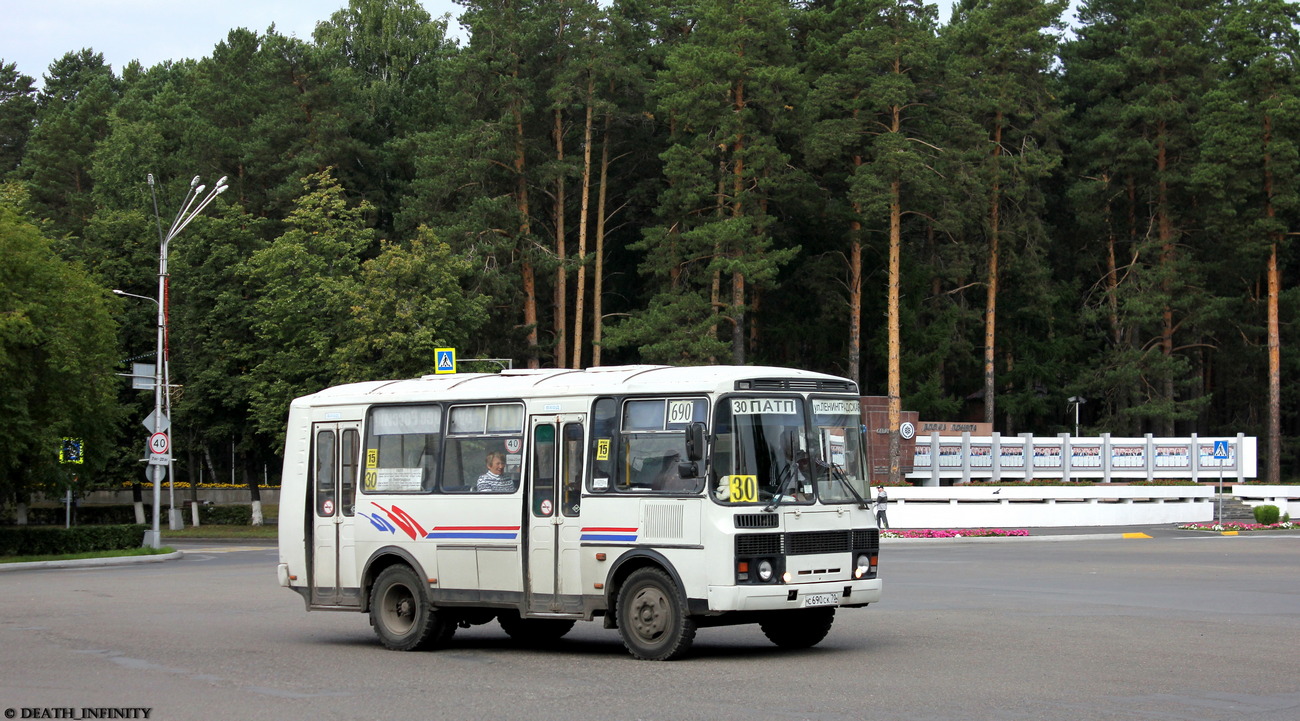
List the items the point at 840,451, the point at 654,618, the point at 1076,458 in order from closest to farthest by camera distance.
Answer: the point at 654,618 < the point at 840,451 < the point at 1076,458

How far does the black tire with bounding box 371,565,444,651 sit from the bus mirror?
3.85 m

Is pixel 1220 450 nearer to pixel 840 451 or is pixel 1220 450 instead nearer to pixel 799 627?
pixel 799 627

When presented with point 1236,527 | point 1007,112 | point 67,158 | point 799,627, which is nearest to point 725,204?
point 1007,112

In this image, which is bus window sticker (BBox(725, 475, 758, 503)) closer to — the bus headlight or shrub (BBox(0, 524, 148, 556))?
the bus headlight

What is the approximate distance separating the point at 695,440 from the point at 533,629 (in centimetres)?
420

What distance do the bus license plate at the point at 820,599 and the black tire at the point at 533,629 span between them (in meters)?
3.37

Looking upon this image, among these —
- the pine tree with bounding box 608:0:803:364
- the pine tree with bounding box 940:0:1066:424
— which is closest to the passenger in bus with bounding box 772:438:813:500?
the pine tree with bounding box 608:0:803:364

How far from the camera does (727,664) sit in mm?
13594

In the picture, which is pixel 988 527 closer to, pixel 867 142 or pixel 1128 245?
pixel 867 142

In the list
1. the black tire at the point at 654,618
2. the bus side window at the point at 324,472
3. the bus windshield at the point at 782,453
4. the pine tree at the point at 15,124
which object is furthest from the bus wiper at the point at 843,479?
the pine tree at the point at 15,124

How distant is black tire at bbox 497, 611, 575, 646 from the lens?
53.0 ft

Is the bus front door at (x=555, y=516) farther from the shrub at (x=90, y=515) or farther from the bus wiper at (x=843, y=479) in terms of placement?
the shrub at (x=90, y=515)

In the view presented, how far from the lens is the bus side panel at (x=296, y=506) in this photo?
16672 millimetres

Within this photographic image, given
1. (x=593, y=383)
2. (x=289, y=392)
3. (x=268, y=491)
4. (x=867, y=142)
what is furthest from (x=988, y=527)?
(x=268, y=491)
